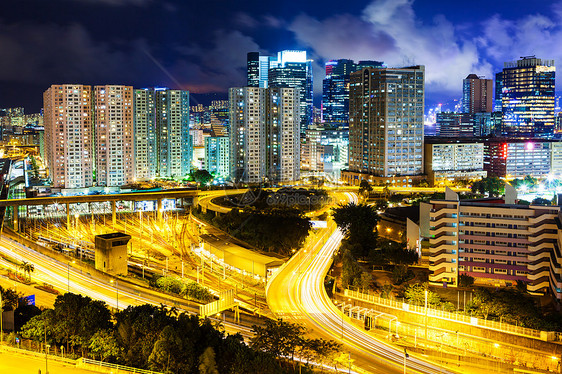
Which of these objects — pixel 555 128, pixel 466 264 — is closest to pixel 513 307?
pixel 466 264

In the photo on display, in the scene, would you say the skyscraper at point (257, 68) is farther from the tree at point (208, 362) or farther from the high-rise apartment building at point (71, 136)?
the tree at point (208, 362)

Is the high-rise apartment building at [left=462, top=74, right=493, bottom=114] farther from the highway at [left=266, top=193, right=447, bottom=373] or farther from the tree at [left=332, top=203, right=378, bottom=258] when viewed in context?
the highway at [left=266, top=193, right=447, bottom=373]

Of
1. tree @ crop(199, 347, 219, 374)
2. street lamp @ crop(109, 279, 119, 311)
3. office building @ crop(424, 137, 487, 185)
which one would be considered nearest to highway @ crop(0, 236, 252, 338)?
street lamp @ crop(109, 279, 119, 311)

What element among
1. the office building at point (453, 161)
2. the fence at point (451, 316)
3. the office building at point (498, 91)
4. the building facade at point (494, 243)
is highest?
the office building at point (498, 91)

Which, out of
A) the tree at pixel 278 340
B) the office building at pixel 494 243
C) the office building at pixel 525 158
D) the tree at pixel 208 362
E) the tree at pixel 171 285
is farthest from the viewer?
the office building at pixel 525 158

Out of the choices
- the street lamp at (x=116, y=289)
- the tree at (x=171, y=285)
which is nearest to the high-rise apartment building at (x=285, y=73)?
the tree at (x=171, y=285)

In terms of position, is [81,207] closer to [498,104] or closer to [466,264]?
[466,264]
